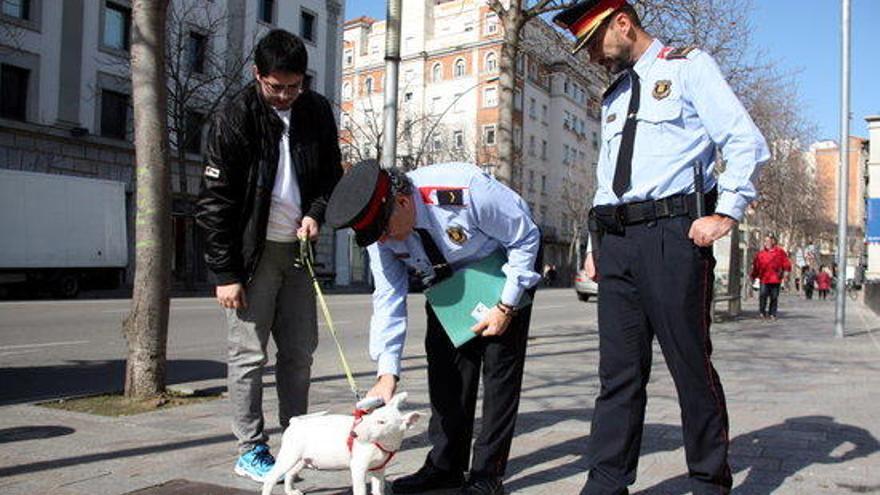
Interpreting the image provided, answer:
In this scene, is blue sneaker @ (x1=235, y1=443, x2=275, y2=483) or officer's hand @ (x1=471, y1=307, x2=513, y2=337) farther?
blue sneaker @ (x1=235, y1=443, x2=275, y2=483)

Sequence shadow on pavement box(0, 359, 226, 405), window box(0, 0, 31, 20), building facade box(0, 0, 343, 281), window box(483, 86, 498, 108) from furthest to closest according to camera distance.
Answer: window box(483, 86, 498, 108)
building facade box(0, 0, 343, 281)
window box(0, 0, 31, 20)
shadow on pavement box(0, 359, 226, 405)

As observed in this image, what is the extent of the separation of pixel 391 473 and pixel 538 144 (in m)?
62.8

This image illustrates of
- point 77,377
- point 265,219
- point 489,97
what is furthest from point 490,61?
point 265,219

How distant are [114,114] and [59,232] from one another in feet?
31.8

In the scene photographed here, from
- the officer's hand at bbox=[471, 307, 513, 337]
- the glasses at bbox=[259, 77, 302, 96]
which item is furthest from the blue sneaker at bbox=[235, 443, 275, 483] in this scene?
the glasses at bbox=[259, 77, 302, 96]

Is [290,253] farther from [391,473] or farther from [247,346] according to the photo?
[391,473]

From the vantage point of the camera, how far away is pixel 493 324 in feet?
11.3

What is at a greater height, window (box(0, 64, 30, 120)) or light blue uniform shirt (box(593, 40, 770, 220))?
window (box(0, 64, 30, 120))

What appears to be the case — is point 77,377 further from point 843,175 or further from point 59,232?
point 59,232

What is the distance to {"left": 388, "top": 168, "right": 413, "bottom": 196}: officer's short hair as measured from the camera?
10.7 ft

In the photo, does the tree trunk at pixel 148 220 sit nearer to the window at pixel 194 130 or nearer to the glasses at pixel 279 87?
the glasses at pixel 279 87

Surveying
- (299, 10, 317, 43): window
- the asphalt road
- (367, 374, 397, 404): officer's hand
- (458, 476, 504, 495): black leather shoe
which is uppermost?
(299, 10, 317, 43): window

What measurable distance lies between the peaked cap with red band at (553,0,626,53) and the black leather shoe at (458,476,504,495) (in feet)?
6.46

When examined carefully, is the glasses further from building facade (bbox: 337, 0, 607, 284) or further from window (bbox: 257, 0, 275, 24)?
building facade (bbox: 337, 0, 607, 284)
